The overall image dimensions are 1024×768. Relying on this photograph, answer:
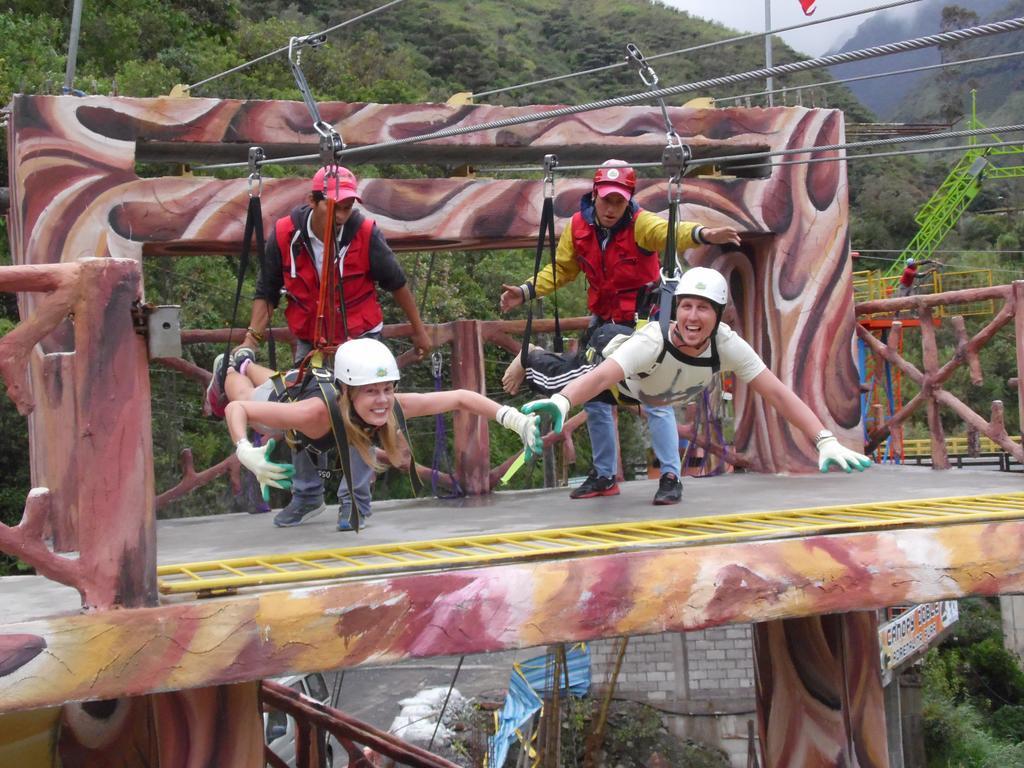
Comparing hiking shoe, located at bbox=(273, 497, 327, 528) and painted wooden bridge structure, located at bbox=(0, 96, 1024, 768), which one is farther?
hiking shoe, located at bbox=(273, 497, 327, 528)

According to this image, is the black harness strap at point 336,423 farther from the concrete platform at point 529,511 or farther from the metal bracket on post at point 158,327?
the metal bracket on post at point 158,327

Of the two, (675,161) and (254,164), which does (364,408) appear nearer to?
(254,164)

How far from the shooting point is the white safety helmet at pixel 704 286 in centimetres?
569

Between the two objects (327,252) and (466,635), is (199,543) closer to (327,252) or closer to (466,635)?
(327,252)

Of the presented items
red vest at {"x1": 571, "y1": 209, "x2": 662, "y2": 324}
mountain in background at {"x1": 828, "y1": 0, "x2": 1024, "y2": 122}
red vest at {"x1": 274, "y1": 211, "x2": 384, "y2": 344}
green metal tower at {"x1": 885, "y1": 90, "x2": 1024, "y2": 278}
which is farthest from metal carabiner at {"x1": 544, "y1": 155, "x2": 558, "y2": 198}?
mountain in background at {"x1": 828, "y1": 0, "x2": 1024, "y2": 122}

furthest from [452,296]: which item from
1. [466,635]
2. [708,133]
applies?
[466,635]

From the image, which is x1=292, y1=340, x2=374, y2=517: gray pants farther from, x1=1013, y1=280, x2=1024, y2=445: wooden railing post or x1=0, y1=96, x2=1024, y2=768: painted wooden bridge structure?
x1=1013, y1=280, x2=1024, y2=445: wooden railing post

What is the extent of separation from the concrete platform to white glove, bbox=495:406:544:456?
0.62 metres

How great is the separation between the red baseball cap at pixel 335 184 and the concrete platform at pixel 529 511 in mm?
1638

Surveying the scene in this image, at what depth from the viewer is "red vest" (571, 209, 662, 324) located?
6.74 meters

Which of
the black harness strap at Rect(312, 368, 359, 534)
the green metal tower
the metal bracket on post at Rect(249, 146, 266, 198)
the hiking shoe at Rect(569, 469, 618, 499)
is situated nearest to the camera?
the black harness strap at Rect(312, 368, 359, 534)

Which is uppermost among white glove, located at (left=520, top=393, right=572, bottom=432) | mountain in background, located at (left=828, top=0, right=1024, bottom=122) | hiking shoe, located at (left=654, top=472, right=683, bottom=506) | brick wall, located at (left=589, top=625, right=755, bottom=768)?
mountain in background, located at (left=828, top=0, right=1024, bottom=122)

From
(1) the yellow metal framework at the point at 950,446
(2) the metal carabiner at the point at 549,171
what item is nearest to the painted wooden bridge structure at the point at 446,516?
(2) the metal carabiner at the point at 549,171

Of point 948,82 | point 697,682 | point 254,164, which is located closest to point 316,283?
point 254,164
